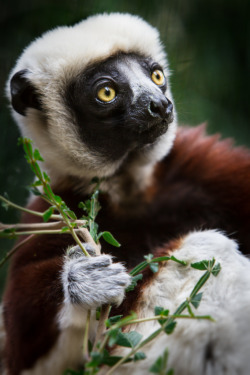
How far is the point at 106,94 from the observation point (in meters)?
2.19

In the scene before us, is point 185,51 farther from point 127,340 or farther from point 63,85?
point 127,340

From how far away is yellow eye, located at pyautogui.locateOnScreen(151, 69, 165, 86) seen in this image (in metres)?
2.36

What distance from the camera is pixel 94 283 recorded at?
1604 millimetres

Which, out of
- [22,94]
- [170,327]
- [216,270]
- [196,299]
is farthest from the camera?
[22,94]

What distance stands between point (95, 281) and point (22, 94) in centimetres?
115

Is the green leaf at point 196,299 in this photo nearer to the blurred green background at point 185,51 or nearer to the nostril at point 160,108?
the nostril at point 160,108

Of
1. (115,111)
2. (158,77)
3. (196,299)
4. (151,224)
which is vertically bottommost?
(196,299)

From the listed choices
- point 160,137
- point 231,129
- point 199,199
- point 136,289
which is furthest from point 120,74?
point 231,129

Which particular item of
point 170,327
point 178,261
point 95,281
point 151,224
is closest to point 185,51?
point 151,224

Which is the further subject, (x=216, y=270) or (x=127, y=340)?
(x=216, y=270)

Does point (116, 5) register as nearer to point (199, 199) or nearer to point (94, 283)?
point (199, 199)

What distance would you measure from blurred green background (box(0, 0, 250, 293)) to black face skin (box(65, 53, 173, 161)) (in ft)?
1.46

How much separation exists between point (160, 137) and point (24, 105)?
0.75 meters

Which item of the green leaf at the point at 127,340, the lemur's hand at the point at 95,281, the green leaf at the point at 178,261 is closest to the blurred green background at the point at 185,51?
the lemur's hand at the point at 95,281
